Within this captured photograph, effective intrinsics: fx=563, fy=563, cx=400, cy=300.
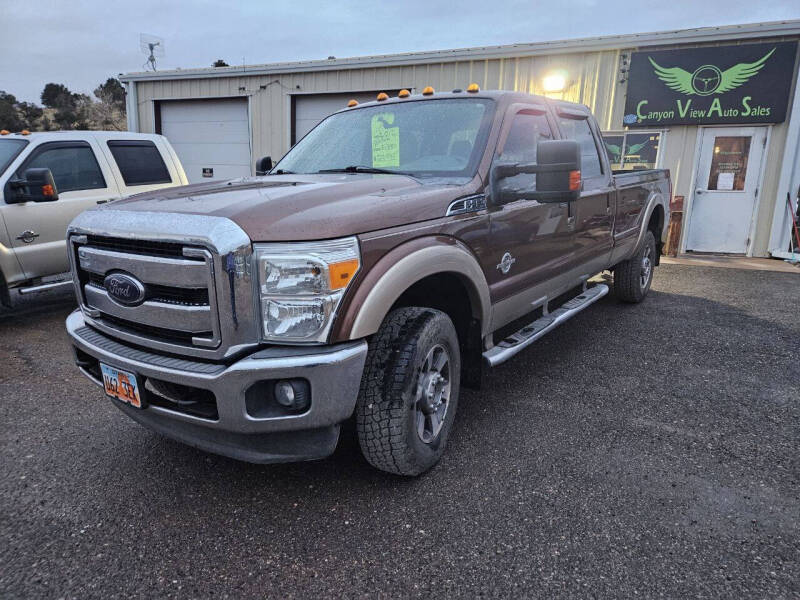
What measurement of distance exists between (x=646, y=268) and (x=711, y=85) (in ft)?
17.5

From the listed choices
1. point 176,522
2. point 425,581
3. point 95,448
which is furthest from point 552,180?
point 95,448

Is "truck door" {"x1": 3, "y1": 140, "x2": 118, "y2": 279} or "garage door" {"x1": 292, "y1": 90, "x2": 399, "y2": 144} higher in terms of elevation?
"garage door" {"x1": 292, "y1": 90, "x2": 399, "y2": 144}

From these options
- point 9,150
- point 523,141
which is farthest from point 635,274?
point 9,150

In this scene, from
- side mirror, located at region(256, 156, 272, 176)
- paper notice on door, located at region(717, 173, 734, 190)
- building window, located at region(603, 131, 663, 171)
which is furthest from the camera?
building window, located at region(603, 131, 663, 171)

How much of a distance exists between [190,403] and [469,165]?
190 centimetres

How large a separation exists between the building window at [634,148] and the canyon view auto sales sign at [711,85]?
0.69ft

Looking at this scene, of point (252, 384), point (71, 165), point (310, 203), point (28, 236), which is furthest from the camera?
point (71, 165)

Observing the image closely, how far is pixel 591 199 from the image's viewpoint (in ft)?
14.5

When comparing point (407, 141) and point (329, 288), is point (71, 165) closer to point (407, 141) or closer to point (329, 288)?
point (407, 141)

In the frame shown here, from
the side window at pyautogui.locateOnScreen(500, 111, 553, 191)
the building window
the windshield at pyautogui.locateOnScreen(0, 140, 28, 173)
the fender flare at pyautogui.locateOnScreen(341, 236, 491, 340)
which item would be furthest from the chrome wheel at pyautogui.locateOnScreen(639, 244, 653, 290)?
the windshield at pyautogui.locateOnScreen(0, 140, 28, 173)

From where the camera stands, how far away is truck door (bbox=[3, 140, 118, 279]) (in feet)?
17.5

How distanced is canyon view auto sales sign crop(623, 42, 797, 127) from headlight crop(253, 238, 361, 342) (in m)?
9.82

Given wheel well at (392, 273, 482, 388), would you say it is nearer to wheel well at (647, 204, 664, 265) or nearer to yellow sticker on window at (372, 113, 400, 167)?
yellow sticker on window at (372, 113, 400, 167)

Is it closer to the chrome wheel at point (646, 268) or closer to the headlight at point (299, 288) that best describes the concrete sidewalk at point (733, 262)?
the chrome wheel at point (646, 268)
